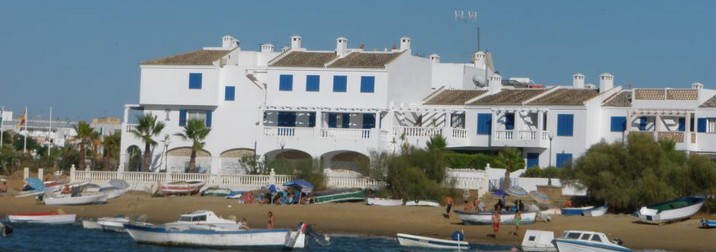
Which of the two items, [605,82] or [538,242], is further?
[605,82]

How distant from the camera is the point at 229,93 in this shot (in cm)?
7838

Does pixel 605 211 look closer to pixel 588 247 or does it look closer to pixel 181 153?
pixel 588 247

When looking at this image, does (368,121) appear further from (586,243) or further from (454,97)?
(586,243)

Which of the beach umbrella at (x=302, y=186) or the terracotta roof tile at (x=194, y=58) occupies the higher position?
the terracotta roof tile at (x=194, y=58)

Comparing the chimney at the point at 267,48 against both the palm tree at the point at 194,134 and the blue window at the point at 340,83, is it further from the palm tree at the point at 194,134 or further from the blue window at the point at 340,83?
the blue window at the point at 340,83

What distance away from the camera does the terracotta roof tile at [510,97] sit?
7456cm

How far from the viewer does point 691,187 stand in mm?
60250

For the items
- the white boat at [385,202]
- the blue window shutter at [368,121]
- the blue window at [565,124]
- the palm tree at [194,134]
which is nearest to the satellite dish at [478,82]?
the blue window shutter at [368,121]

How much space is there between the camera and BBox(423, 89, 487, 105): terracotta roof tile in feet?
253

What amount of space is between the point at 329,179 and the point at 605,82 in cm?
1501

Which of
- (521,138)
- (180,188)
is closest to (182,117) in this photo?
(180,188)

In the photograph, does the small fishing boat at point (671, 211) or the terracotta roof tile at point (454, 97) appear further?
the terracotta roof tile at point (454, 97)

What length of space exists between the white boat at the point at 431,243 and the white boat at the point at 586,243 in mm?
3470

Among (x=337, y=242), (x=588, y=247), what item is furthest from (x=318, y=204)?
(x=588, y=247)
